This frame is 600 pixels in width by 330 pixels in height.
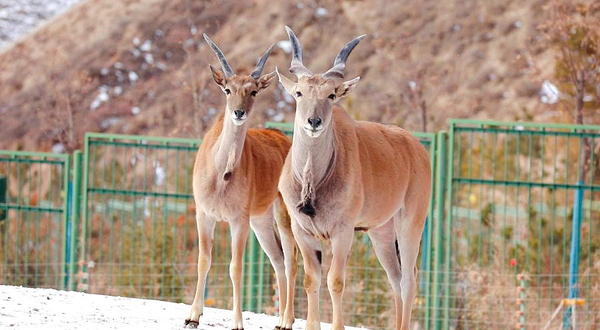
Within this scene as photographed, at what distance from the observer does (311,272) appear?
292 inches

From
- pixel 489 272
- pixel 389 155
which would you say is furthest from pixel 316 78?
pixel 489 272

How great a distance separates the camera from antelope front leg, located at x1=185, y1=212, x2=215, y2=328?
26.1ft

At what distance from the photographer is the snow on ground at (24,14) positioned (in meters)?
46.5

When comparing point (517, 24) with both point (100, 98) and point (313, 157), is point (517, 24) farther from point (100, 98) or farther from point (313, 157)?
point (313, 157)

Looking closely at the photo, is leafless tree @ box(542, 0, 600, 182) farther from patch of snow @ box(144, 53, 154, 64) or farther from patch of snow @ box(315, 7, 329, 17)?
patch of snow @ box(144, 53, 154, 64)

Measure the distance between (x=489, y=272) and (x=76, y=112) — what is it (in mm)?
20936

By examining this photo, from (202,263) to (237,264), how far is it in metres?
0.27

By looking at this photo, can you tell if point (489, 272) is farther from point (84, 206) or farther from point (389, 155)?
point (389, 155)

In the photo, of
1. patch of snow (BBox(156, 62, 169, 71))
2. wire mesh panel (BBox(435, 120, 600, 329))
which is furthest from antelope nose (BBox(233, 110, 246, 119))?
patch of snow (BBox(156, 62, 169, 71))

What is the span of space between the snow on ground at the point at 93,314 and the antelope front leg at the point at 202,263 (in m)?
0.12

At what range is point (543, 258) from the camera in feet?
49.9

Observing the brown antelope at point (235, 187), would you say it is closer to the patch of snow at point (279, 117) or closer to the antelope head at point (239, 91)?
the antelope head at point (239, 91)

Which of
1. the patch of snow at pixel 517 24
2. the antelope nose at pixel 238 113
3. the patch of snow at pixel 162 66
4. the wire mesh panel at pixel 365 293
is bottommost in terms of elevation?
the wire mesh panel at pixel 365 293

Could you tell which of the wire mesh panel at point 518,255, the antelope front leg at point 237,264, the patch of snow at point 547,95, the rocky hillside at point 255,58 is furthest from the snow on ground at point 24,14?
the antelope front leg at point 237,264
